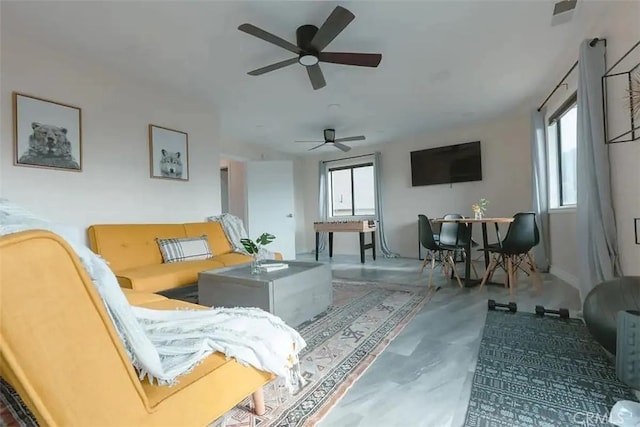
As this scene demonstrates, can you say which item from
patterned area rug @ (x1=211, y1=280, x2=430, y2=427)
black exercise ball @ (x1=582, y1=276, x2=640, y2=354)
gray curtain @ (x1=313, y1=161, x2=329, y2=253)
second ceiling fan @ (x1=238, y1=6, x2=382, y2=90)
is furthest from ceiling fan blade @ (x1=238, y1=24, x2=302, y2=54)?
gray curtain @ (x1=313, y1=161, x2=329, y2=253)

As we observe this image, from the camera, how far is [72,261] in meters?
0.59

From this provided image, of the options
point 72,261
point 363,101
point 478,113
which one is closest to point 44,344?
point 72,261

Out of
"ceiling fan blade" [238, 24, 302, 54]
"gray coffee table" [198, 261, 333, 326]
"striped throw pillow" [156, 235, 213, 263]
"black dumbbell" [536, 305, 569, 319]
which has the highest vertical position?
"ceiling fan blade" [238, 24, 302, 54]

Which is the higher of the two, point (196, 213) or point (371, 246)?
point (196, 213)

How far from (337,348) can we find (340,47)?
2487 mm

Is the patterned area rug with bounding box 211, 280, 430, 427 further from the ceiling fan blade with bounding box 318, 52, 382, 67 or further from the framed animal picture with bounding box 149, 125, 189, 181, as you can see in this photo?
the framed animal picture with bounding box 149, 125, 189, 181

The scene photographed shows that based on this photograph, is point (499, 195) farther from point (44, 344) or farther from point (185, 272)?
point (44, 344)

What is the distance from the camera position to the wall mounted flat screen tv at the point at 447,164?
5.14 meters

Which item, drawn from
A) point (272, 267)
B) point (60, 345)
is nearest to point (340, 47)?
point (272, 267)

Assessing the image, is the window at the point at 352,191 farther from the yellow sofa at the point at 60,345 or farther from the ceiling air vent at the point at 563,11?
the yellow sofa at the point at 60,345

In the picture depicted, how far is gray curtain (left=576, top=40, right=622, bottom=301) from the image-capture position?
2.24 m

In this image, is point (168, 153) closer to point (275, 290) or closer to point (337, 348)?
point (275, 290)

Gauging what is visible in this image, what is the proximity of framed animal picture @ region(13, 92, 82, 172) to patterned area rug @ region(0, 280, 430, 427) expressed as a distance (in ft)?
8.34

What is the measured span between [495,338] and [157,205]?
3.48m
